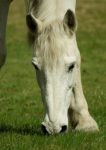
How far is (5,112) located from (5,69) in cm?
512

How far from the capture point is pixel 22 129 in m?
6.84

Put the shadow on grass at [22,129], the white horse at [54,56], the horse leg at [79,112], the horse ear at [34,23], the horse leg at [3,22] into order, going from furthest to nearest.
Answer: the horse leg at [3,22] → the horse leg at [79,112] → the shadow on grass at [22,129] → the horse ear at [34,23] → the white horse at [54,56]

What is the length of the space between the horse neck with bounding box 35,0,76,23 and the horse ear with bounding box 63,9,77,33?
11 centimetres

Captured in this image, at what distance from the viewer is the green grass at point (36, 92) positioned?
598 centimetres

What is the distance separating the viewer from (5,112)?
8.42 metres

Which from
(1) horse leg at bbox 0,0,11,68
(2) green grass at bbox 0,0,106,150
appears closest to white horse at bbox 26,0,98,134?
(2) green grass at bbox 0,0,106,150

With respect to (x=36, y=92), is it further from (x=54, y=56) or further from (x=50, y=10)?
(x=54, y=56)

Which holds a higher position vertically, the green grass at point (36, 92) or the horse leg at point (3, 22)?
the horse leg at point (3, 22)

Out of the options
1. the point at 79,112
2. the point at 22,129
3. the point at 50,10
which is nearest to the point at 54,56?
the point at 50,10

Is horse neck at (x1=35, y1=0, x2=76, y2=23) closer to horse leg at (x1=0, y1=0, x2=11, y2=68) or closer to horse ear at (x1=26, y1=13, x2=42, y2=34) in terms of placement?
horse ear at (x1=26, y1=13, x2=42, y2=34)

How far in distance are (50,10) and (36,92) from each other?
447cm

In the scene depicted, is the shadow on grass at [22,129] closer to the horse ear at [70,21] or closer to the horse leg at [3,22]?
the horse leg at [3,22]

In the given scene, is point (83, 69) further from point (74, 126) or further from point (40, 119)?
point (74, 126)

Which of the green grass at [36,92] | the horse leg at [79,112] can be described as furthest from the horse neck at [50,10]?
the horse leg at [79,112]
